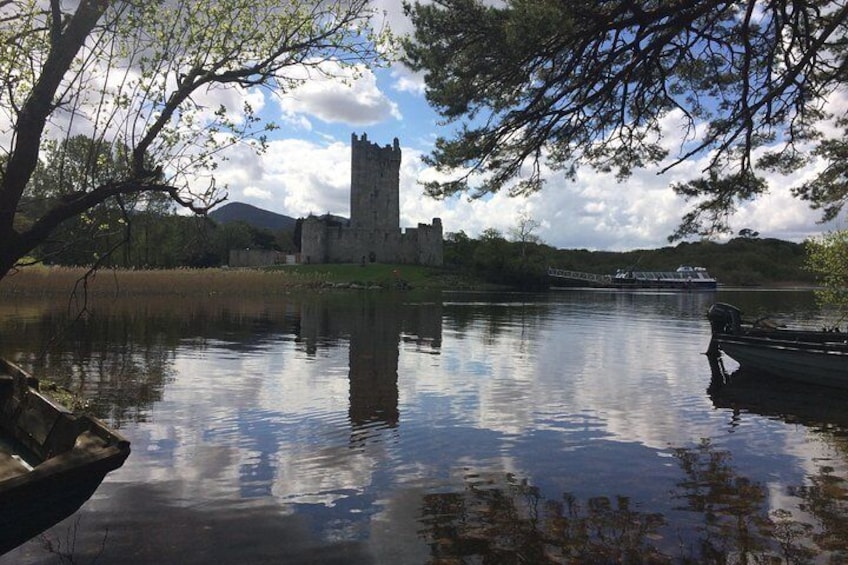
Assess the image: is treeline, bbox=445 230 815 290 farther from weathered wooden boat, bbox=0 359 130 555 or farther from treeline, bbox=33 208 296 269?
weathered wooden boat, bbox=0 359 130 555

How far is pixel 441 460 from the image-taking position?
9172mm

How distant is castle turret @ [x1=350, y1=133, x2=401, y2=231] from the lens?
327 ft

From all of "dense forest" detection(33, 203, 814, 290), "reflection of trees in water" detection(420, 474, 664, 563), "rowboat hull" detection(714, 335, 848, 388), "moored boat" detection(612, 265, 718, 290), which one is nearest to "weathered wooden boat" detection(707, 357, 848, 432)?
"rowboat hull" detection(714, 335, 848, 388)

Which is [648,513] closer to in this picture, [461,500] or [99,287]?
[461,500]

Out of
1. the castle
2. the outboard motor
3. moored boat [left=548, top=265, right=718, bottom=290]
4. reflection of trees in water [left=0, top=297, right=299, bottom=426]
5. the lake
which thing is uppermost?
the castle

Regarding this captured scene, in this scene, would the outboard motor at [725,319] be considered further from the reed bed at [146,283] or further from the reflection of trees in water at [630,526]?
the reed bed at [146,283]

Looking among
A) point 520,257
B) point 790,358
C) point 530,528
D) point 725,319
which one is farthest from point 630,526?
point 520,257

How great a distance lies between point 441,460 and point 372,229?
303 ft

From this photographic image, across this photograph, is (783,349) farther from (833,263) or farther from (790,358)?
(833,263)

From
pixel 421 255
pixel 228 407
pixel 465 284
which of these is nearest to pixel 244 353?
pixel 228 407

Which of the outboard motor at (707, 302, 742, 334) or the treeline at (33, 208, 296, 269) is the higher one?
the treeline at (33, 208, 296, 269)

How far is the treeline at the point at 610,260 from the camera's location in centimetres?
9738

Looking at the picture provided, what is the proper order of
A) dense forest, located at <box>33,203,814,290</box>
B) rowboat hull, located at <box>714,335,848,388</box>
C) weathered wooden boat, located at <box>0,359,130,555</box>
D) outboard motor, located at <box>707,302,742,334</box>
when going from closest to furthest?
weathered wooden boat, located at <box>0,359,130,555</box> → rowboat hull, located at <box>714,335,848,388</box> → outboard motor, located at <box>707,302,742,334</box> → dense forest, located at <box>33,203,814,290</box>

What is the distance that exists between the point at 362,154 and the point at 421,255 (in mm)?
18902
